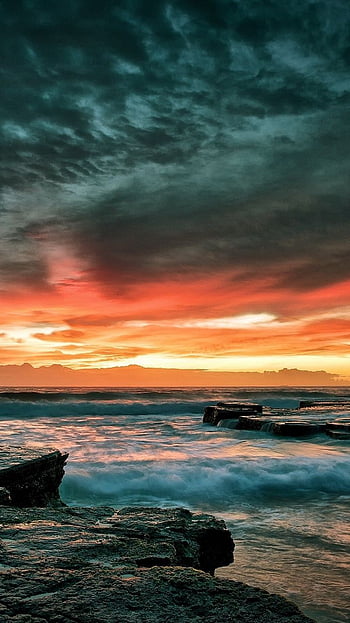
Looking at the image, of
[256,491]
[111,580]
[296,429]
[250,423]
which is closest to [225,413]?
[250,423]

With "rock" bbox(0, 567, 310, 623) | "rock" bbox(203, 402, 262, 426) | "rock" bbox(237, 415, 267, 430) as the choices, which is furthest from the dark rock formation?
"rock" bbox(203, 402, 262, 426)

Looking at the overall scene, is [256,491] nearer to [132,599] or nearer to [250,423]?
[132,599]

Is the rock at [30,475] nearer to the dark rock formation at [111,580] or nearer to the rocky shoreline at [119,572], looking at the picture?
the rocky shoreline at [119,572]

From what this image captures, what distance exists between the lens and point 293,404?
46.0 m

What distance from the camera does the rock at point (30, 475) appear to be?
4613 millimetres

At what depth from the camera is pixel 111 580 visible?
7.13 feet

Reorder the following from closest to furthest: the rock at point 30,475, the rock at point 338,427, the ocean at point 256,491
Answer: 1. the ocean at point 256,491
2. the rock at point 30,475
3. the rock at point 338,427

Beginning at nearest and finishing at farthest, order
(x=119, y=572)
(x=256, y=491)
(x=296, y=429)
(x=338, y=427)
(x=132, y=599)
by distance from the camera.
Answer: (x=132, y=599) → (x=119, y=572) → (x=256, y=491) → (x=338, y=427) → (x=296, y=429)

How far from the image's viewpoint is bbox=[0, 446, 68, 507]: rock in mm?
4613

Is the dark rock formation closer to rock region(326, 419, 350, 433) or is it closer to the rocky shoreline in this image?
the rocky shoreline

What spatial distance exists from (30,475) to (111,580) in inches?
119

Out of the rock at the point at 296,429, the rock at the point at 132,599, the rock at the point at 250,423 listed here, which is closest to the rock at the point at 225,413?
the rock at the point at 250,423

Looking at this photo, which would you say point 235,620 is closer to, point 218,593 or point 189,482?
point 218,593

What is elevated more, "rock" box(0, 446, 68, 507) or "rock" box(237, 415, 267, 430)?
"rock" box(0, 446, 68, 507)
